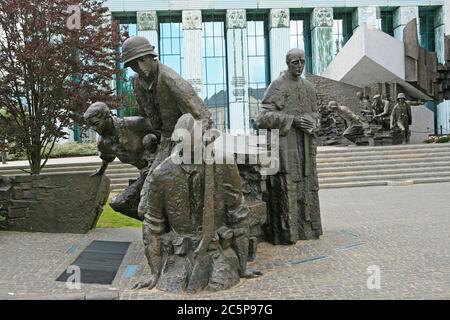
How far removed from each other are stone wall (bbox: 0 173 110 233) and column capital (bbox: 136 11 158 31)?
30394 mm

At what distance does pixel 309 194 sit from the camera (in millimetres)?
6832

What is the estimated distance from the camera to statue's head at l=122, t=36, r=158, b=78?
193 inches

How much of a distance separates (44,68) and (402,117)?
14753 mm

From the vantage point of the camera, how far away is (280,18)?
37.1 meters

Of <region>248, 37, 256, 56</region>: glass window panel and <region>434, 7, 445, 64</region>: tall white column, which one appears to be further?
<region>248, 37, 256, 56</region>: glass window panel

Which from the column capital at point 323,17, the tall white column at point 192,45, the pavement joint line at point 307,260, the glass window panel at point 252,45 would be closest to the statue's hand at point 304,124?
the pavement joint line at point 307,260

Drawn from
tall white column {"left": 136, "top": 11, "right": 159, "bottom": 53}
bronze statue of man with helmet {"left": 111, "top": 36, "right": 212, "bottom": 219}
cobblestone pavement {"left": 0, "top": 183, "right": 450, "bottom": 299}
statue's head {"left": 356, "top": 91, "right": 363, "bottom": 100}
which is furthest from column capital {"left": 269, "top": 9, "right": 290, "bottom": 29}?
bronze statue of man with helmet {"left": 111, "top": 36, "right": 212, "bottom": 219}

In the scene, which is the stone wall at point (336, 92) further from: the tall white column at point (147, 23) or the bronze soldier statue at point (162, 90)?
the bronze soldier statue at point (162, 90)

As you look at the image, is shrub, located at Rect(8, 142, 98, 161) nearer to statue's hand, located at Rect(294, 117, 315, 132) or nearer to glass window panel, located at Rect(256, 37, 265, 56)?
statue's hand, located at Rect(294, 117, 315, 132)

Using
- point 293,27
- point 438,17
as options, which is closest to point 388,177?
point 293,27

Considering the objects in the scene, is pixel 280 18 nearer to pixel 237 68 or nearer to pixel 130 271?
pixel 237 68

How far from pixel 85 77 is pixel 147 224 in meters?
7.73
